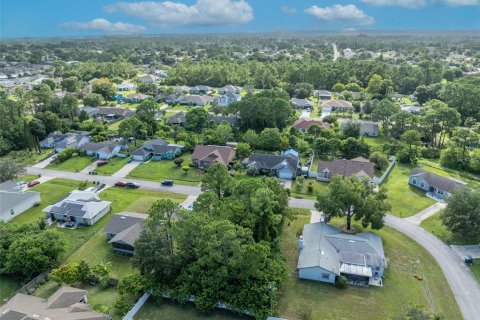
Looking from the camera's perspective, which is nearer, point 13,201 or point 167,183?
point 13,201

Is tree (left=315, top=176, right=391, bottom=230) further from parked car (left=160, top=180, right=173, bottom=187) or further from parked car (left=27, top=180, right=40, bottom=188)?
parked car (left=27, top=180, right=40, bottom=188)

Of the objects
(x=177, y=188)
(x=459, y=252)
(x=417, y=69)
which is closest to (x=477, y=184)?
(x=459, y=252)

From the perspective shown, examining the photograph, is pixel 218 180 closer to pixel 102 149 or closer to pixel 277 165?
pixel 277 165

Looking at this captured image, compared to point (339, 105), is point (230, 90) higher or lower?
higher

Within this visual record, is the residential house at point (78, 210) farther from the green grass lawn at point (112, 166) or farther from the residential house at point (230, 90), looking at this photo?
the residential house at point (230, 90)

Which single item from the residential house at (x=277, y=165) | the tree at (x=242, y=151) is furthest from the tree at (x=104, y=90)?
the residential house at (x=277, y=165)

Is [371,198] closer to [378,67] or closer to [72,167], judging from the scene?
[72,167]

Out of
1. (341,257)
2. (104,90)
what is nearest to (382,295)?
(341,257)
